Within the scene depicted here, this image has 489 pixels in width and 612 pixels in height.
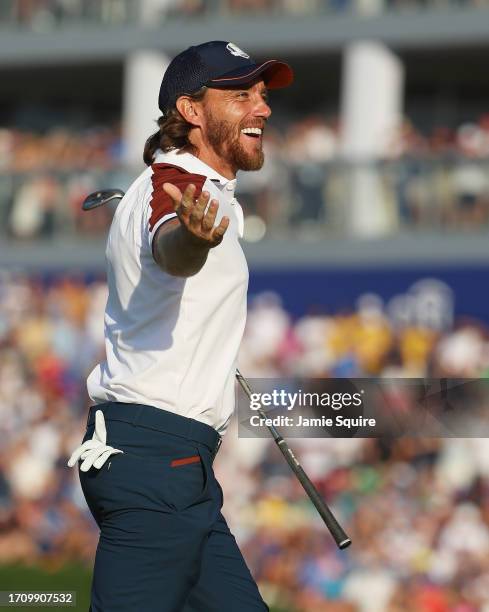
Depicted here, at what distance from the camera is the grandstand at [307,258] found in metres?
8.42

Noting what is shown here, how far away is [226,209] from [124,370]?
51cm

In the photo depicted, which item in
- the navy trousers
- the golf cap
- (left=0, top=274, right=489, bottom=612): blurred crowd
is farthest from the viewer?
(left=0, top=274, right=489, bottom=612): blurred crowd

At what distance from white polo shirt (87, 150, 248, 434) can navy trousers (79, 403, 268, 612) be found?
0.21 ft

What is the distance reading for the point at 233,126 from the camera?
414 cm

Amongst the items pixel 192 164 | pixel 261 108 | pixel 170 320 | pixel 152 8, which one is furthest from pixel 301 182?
pixel 170 320

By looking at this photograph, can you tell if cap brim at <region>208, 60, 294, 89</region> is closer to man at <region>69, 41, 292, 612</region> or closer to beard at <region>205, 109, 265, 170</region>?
beard at <region>205, 109, 265, 170</region>

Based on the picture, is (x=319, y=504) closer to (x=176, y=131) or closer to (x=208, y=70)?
(x=176, y=131)

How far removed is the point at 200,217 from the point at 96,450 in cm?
88

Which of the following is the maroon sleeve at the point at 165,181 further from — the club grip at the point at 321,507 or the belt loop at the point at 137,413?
the club grip at the point at 321,507

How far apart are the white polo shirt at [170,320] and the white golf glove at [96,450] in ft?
0.26

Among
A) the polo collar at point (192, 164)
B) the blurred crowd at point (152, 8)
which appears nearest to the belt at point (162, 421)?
the polo collar at point (192, 164)

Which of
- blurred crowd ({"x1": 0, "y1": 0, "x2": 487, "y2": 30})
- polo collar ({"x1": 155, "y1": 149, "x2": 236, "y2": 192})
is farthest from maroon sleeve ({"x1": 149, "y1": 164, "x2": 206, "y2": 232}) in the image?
blurred crowd ({"x1": 0, "y1": 0, "x2": 487, "y2": 30})

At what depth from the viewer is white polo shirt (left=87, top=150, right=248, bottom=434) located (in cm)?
380

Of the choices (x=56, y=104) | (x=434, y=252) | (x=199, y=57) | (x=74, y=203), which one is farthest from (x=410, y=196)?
(x=199, y=57)
